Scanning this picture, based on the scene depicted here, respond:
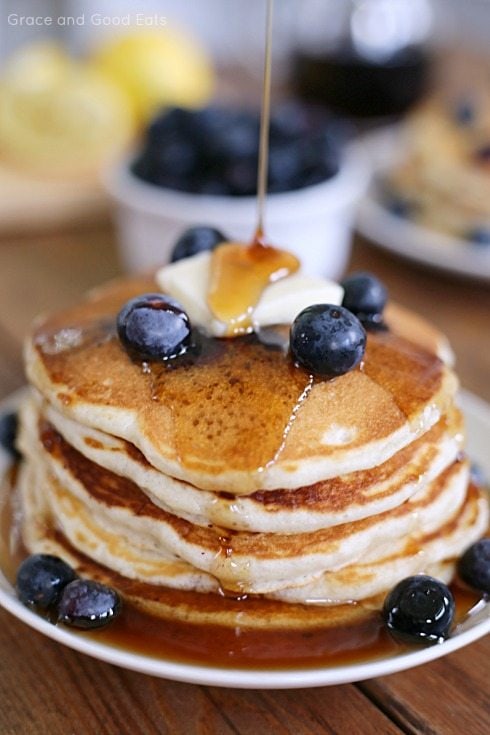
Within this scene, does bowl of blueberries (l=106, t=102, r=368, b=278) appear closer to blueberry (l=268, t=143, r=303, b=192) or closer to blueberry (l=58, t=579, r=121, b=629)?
blueberry (l=268, t=143, r=303, b=192)

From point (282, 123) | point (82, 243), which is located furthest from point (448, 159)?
point (82, 243)

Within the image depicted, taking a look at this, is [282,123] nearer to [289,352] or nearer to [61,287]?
[61,287]

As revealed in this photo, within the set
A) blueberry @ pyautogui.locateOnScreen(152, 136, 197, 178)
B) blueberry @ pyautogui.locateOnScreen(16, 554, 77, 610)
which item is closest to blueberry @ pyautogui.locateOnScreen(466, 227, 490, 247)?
blueberry @ pyautogui.locateOnScreen(152, 136, 197, 178)

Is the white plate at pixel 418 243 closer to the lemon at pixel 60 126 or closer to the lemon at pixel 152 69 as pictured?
the lemon at pixel 60 126

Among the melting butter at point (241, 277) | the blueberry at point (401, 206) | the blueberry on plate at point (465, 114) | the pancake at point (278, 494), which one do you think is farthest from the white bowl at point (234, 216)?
the pancake at point (278, 494)

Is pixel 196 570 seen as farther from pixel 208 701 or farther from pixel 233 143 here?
pixel 233 143

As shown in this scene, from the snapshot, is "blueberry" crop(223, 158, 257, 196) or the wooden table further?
"blueberry" crop(223, 158, 257, 196)
